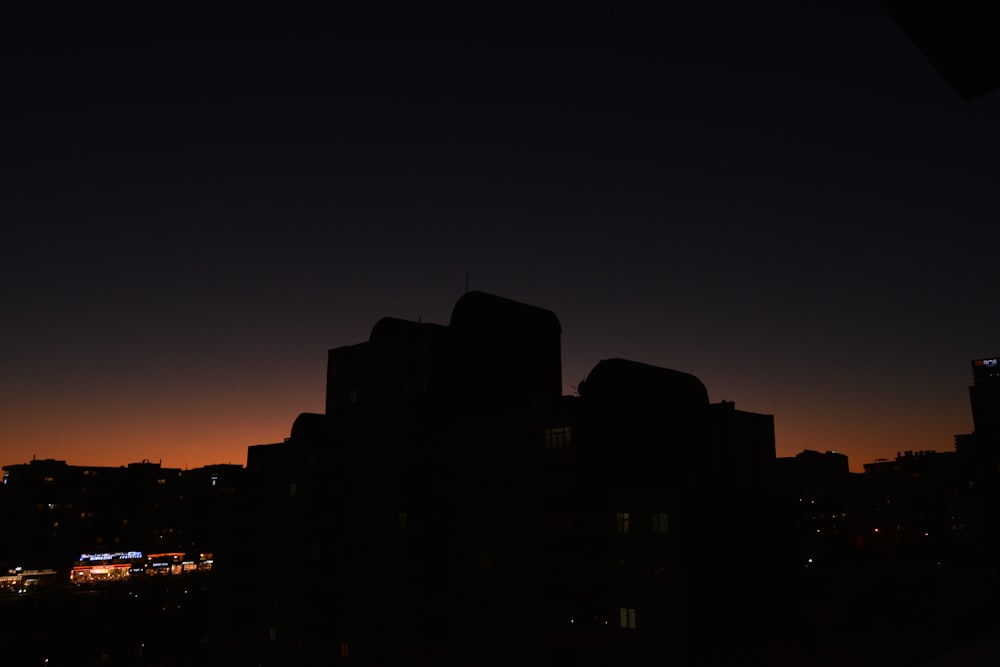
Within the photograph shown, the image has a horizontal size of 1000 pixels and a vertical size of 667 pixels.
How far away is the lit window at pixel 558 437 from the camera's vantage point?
44.2m

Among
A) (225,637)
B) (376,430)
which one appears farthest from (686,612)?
(225,637)

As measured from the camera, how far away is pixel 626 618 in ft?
128

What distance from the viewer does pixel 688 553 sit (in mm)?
38062

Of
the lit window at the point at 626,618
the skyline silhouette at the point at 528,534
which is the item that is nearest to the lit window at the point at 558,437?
the skyline silhouette at the point at 528,534

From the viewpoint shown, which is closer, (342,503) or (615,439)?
(615,439)

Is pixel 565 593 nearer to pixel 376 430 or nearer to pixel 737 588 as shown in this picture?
pixel 737 588

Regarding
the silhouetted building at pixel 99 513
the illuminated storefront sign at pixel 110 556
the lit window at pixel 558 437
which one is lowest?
the illuminated storefront sign at pixel 110 556

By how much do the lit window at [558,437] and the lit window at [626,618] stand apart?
10347 mm

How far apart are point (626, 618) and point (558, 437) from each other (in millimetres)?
11618

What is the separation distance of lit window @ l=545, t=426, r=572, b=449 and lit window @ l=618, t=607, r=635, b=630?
10.3 m

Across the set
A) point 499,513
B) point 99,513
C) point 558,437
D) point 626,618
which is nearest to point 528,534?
point 499,513

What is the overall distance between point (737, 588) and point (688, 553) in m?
5.15

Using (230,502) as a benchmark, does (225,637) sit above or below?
below

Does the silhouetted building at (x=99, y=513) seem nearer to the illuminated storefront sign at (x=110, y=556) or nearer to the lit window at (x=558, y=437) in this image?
the illuminated storefront sign at (x=110, y=556)
